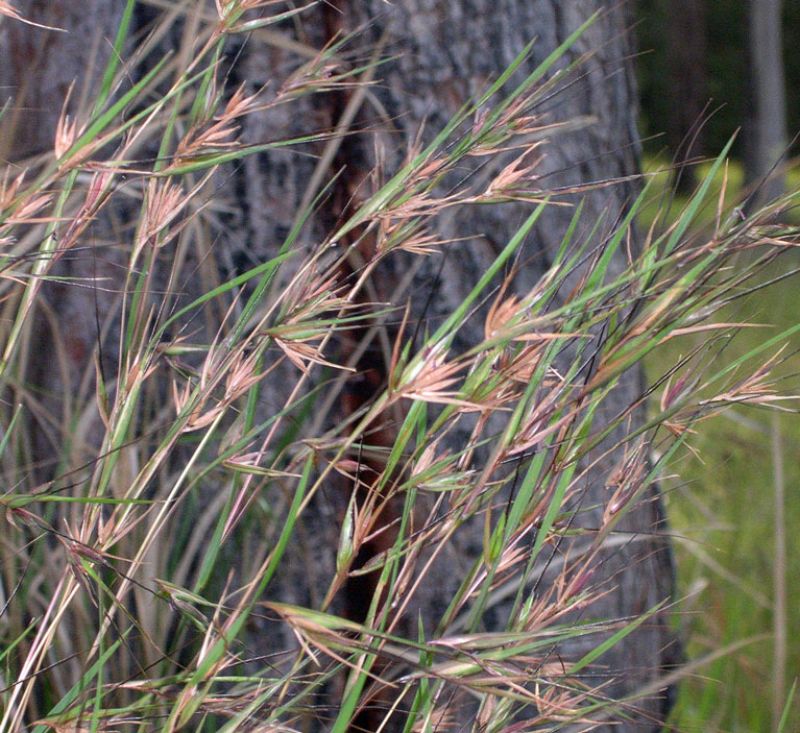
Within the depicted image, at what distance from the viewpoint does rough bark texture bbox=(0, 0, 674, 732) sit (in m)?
1.10

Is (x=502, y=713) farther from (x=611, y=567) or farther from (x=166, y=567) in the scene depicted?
(x=611, y=567)

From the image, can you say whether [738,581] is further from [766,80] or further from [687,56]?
[687,56]

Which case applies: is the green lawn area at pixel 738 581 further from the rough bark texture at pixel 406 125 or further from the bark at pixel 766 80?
the bark at pixel 766 80

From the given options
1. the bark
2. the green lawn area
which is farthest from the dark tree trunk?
the green lawn area

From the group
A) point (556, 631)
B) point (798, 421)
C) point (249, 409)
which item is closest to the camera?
point (556, 631)

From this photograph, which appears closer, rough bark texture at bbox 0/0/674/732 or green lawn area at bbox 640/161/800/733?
rough bark texture at bbox 0/0/674/732

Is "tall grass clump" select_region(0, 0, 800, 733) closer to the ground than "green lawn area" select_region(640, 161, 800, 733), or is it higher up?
higher up

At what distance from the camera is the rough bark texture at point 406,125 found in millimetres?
1104

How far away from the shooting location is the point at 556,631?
1.74 feet

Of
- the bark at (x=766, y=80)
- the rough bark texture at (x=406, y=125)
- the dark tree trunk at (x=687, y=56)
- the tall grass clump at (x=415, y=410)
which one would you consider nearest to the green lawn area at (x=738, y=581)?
the rough bark texture at (x=406, y=125)

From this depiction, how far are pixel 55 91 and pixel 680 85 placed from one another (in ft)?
40.5

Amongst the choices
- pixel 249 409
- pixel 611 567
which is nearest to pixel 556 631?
pixel 249 409

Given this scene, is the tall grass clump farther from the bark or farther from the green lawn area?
the bark

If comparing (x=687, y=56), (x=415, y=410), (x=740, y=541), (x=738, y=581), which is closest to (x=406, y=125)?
(x=415, y=410)
